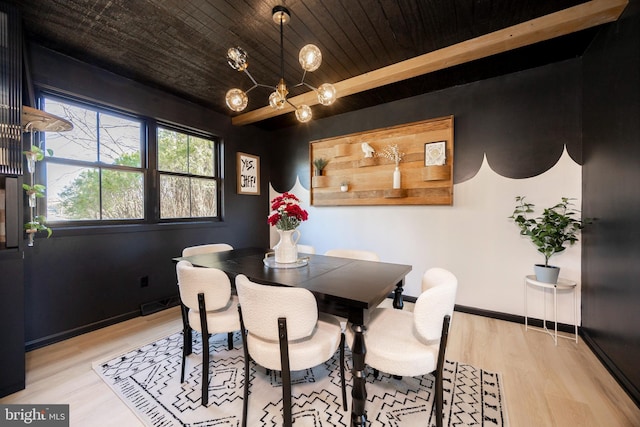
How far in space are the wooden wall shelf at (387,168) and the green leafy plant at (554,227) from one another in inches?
31.6

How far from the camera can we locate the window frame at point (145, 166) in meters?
2.38

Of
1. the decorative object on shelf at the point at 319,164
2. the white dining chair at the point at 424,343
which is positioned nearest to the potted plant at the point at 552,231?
the white dining chair at the point at 424,343

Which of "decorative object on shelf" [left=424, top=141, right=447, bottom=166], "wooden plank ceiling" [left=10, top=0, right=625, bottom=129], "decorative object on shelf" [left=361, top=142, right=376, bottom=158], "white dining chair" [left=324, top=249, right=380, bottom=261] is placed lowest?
"white dining chair" [left=324, top=249, right=380, bottom=261]

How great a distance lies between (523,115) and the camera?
2.66 meters

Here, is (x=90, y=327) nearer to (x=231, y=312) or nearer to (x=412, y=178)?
(x=231, y=312)

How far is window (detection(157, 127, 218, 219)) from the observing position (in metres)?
3.26

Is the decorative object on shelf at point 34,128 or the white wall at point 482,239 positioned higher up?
the decorative object on shelf at point 34,128

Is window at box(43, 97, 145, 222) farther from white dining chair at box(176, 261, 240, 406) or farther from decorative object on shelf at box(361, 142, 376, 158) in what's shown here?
decorative object on shelf at box(361, 142, 376, 158)

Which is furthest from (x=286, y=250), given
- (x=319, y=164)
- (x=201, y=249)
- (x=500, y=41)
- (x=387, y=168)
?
(x=500, y=41)

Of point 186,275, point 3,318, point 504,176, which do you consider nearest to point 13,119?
point 3,318

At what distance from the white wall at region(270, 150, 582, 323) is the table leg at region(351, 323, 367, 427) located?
7.25 ft

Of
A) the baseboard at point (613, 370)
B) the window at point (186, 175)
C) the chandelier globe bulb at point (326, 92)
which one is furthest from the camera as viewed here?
the window at point (186, 175)

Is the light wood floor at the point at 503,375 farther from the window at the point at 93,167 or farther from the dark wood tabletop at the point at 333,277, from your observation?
the window at the point at 93,167

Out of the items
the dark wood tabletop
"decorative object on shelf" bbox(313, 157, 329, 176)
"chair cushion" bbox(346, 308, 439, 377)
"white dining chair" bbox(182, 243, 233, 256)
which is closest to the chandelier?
the dark wood tabletop
